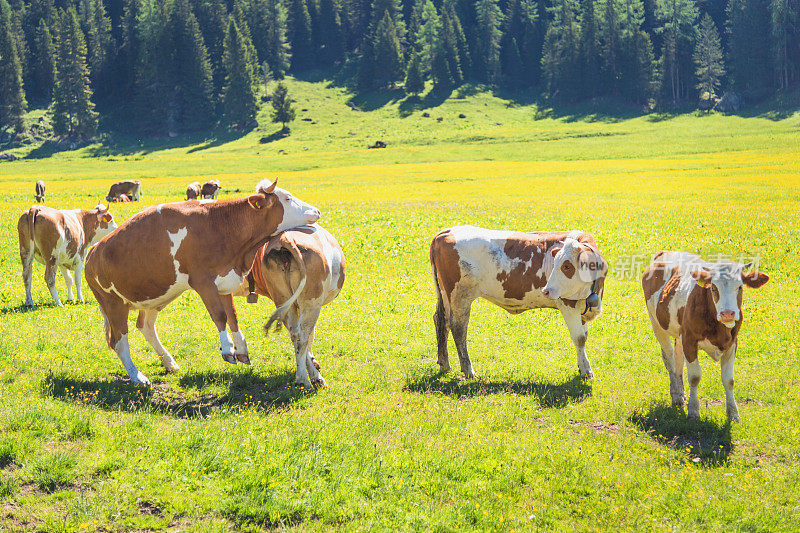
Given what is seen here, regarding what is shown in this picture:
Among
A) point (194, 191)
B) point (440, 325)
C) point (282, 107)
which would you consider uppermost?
point (282, 107)

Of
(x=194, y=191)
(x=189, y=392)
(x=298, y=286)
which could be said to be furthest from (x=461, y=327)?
(x=194, y=191)

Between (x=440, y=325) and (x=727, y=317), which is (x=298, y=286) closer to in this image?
(x=440, y=325)

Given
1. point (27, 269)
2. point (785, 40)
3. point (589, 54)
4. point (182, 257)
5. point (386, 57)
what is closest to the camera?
point (182, 257)

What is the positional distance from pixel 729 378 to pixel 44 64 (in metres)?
155

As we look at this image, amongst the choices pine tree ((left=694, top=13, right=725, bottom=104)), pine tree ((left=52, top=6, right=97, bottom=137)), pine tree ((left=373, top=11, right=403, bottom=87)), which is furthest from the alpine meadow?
pine tree ((left=373, top=11, right=403, bottom=87))

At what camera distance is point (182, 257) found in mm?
11055

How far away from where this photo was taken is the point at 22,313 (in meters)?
16.2

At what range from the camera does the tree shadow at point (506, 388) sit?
1142 centimetres

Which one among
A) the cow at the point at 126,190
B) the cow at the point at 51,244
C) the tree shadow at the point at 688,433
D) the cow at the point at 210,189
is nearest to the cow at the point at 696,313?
the tree shadow at the point at 688,433

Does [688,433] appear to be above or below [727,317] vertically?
below

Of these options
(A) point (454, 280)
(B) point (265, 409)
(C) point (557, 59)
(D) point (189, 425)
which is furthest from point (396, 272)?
(C) point (557, 59)

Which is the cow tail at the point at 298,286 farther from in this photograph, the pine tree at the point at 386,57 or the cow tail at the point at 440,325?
the pine tree at the point at 386,57

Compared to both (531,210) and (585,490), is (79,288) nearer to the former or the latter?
(585,490)

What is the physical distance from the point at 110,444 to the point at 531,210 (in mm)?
28700
